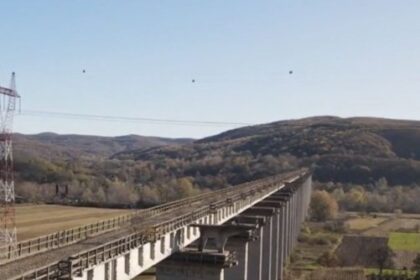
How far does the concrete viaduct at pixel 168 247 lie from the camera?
25.9 m

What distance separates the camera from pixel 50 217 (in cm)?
8612

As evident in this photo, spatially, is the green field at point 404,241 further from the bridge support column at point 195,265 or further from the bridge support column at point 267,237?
the bridge support column at point 195,265

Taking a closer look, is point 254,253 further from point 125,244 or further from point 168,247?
point 125,244

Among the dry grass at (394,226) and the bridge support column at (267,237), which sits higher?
the bridge support column at (267,237)

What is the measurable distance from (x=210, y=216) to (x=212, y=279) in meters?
7.62

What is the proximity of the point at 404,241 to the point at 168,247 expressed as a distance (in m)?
93.1

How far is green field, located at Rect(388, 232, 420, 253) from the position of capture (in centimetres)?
11307

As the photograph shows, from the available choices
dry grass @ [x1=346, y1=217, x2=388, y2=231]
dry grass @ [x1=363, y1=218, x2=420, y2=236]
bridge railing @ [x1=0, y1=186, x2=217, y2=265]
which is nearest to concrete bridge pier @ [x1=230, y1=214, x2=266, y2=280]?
bridge railing @ [x1=0, y1=186, x2=217, y2=265]

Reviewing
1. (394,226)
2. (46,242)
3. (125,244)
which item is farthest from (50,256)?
(394,226)

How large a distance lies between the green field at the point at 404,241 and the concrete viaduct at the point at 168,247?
3831 cm

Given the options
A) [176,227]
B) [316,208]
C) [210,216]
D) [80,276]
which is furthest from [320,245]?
[80,276]

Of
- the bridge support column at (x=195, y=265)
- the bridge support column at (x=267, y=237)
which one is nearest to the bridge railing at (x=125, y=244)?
the bridge support column at (x=195, y=265)

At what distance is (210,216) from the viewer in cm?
5122

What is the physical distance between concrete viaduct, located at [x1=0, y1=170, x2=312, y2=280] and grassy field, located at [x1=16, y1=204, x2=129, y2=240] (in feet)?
54.5
